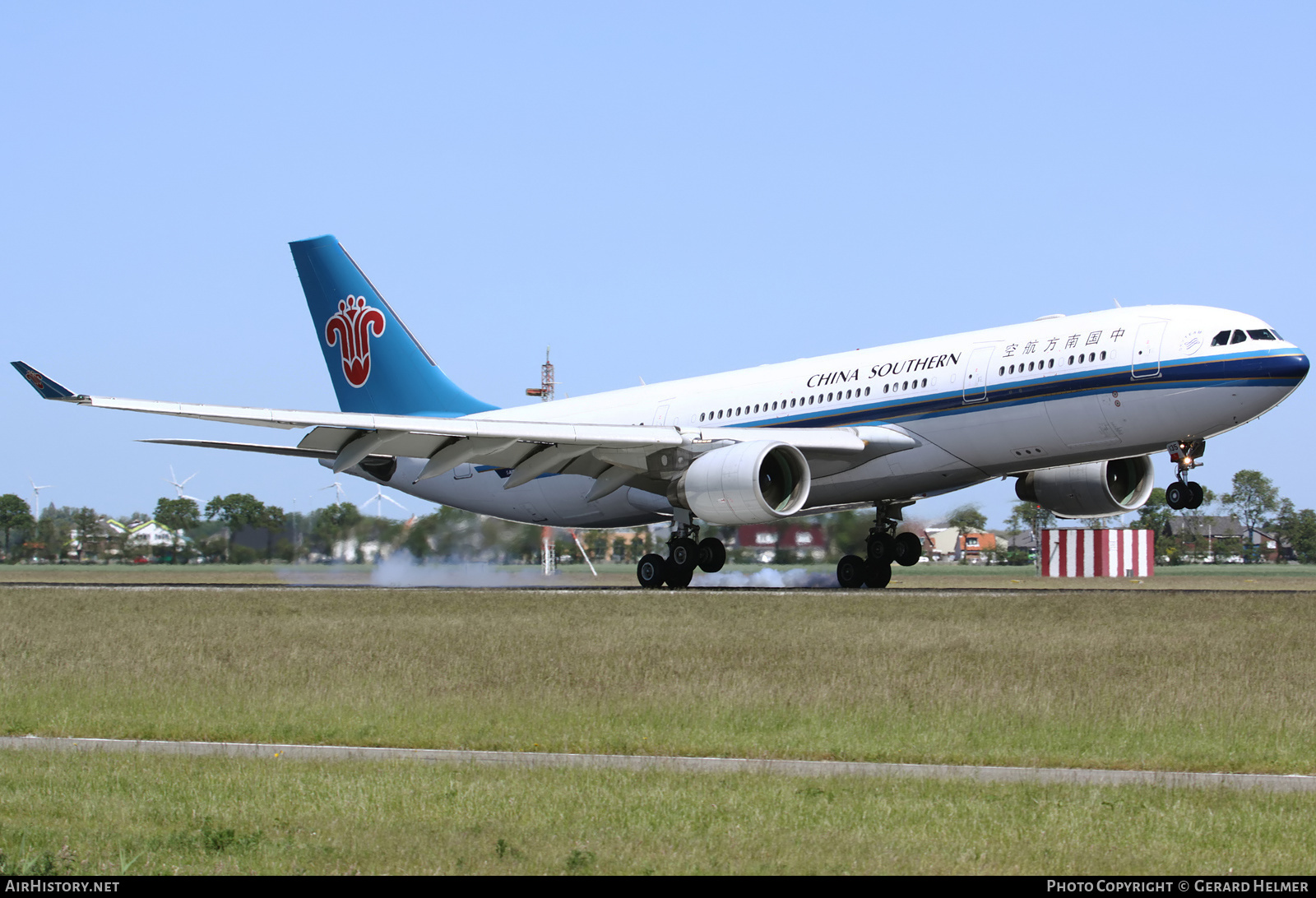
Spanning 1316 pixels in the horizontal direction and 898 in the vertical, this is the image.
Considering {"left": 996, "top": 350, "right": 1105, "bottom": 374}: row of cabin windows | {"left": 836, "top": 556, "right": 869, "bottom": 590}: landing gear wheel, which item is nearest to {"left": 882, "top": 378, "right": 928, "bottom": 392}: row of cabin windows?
{"left": 996, "top": 350, "right": 1105, "bottom": 374}: row of cabin windows

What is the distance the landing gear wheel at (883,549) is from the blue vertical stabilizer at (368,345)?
12249mm

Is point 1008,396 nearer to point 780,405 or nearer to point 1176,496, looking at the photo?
point 1176,496

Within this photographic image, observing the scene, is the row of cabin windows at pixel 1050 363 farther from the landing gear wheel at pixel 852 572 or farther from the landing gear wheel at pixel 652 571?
the landing gear wheel at pixel 652 571

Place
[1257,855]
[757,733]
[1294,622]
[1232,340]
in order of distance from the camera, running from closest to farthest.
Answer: [1257,855] < [757,733] < [1294,622] < [1232,340]

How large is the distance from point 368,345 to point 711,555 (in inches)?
507

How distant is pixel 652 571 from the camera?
33875mm

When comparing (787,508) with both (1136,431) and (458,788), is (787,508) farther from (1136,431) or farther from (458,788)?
(458,788)

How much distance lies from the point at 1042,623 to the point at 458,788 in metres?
14.5

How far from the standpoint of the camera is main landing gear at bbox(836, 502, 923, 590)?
34969 mm

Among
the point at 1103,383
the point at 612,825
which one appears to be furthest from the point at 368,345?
the point at 612,825

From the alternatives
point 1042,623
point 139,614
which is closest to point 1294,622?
point 1042,623

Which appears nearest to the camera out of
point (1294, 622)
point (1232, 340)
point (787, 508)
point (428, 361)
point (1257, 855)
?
point (1257, 855)

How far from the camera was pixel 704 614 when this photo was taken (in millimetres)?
24703

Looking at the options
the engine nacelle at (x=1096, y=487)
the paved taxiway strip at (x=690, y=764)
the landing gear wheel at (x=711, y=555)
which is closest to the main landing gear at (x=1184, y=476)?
the engine nacelle at (x=1096, y=487)
